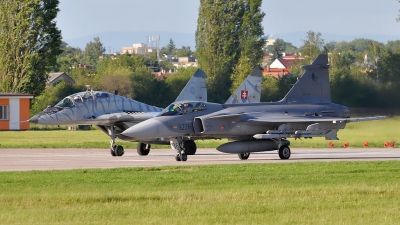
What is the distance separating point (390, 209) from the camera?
480 inches

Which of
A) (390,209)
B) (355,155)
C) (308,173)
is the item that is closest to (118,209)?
(390,209)

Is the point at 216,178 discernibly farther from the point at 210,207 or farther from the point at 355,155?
the point at 355,155

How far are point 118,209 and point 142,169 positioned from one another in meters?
7.22

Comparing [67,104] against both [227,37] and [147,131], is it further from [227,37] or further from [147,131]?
[227,37]

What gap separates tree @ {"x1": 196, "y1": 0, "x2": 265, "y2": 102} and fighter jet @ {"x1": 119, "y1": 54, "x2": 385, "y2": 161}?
44758 mm

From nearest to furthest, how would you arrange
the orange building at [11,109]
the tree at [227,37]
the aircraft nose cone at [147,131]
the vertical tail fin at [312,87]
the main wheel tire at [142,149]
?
the aircraft nose cone at [147,131]
the vertical tail fin at [312,87]
the main wheel tire at [142,149]
the orange building at [11,109]
the tree at [227,37]

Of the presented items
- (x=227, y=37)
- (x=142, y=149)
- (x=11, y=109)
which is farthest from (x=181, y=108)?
(x=227, y=37)

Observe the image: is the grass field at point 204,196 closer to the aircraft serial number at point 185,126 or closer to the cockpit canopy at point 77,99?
the aircraft serial number at point 185,126

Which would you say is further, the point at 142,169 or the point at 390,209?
the point at 142,169

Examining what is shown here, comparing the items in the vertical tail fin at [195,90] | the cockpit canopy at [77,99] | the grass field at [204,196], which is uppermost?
the vertical tail fin at [195,90]

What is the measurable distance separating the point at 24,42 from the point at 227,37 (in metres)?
20.2

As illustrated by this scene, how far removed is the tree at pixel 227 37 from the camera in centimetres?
7144

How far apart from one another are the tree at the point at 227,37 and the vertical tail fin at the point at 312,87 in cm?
4376

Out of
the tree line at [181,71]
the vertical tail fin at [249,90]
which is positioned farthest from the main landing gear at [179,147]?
the tree line at [181,71]
